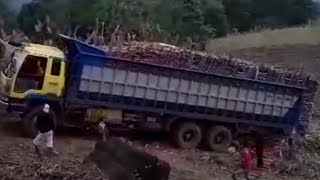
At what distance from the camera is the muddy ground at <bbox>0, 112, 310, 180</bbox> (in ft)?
32.0

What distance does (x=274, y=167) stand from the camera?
568 inches

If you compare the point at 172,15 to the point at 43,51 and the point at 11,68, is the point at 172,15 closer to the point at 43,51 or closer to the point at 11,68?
the point at 43,51

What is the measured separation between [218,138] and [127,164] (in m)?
7.85

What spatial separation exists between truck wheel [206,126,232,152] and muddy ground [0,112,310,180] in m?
0.22

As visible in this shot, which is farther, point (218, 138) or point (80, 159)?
point (218, 138)

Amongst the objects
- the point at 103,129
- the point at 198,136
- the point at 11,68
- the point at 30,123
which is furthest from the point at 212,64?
the point at 11,68

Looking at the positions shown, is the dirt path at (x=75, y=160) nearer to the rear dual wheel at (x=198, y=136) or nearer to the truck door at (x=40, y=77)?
the rear dual wheel at (x=198, y=136)

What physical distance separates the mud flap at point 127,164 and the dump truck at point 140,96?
486cm

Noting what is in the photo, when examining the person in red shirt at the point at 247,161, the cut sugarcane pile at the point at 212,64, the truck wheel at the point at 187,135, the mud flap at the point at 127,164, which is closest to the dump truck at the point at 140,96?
the truck wheel at the point at 187,135

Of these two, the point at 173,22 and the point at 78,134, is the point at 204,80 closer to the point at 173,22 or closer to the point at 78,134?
the point at 78,134

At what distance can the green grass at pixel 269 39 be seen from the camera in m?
33.8

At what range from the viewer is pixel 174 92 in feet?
50.2

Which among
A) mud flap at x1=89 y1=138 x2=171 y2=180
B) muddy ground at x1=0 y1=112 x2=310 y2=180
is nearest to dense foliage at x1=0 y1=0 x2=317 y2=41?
muddy ground at x1=0 y1=112 x2=310 y2=180

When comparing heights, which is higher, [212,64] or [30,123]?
[212,64]
